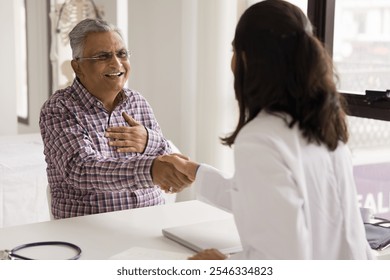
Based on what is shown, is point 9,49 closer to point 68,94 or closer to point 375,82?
point 68,94

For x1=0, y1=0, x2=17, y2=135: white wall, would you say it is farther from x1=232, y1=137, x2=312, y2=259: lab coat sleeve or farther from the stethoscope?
x1=232, y1=137, x2=312, y2=259: lab coat sleeve

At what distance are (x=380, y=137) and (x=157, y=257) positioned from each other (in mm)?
Result: 1973

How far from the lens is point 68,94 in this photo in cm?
228

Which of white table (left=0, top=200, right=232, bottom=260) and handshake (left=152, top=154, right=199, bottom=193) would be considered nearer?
Answer: white table (left=0, top=200, right=232, bottom=260)

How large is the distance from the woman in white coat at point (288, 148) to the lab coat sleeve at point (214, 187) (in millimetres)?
208

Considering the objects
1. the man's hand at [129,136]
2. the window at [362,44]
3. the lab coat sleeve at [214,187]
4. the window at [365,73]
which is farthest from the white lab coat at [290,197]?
the window at [362,44]

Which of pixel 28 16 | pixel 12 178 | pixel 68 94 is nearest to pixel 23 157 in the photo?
pixel 12 178

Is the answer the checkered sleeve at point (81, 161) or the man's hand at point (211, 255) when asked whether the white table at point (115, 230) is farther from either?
the man's hand at point (211, 255)

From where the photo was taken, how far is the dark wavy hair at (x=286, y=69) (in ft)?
4.28

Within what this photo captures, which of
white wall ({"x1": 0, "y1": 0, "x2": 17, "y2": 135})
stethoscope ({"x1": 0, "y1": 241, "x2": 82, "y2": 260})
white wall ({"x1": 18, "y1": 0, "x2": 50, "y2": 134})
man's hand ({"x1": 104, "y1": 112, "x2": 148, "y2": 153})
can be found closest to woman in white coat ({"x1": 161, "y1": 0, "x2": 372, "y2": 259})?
stethoscope ({"x1": 0, "y1": 241, "x2": 82, "y2": 260})

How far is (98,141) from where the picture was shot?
223 centimetres

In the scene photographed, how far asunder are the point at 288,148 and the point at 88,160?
3.18 ft

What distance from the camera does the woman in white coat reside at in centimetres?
124

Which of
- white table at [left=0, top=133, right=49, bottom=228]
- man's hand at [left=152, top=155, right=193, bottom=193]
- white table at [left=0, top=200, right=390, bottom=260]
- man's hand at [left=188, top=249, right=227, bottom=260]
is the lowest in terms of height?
white table at [left=0, top=133, right=49, bottom=228]
